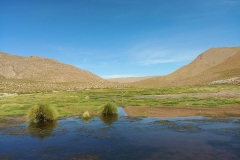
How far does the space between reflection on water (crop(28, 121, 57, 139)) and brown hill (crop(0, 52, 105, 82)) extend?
111933mm

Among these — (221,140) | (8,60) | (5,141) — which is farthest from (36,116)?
(8,60)

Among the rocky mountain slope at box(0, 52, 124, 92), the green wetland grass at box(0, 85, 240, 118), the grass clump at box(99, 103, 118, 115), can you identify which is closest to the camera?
the grass clump at box(99, 103, 118, 115)

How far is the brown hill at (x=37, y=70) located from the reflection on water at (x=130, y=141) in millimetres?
116026

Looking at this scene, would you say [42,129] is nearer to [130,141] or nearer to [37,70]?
[130,141]

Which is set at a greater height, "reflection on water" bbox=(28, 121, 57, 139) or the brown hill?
the brown hill

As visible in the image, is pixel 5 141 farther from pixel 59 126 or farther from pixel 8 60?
pixel 8 60

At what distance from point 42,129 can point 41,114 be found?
320 cm

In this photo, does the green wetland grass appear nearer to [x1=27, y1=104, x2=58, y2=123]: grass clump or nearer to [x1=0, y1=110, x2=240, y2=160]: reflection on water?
[x1=27, y1=104, x2=58, y2=123]: grass clump

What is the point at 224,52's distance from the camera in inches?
7771

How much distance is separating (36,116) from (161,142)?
39.7 feet

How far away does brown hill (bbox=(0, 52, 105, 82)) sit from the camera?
13000cm

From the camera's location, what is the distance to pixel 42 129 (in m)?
16.7

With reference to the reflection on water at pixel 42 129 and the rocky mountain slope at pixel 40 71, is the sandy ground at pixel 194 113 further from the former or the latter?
the rocky mountain slope at pixel 40 71

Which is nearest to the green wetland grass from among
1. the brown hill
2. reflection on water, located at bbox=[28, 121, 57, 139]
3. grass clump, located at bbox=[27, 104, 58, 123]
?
grass clump, located at bbox=[27, 104, 58, 123]
